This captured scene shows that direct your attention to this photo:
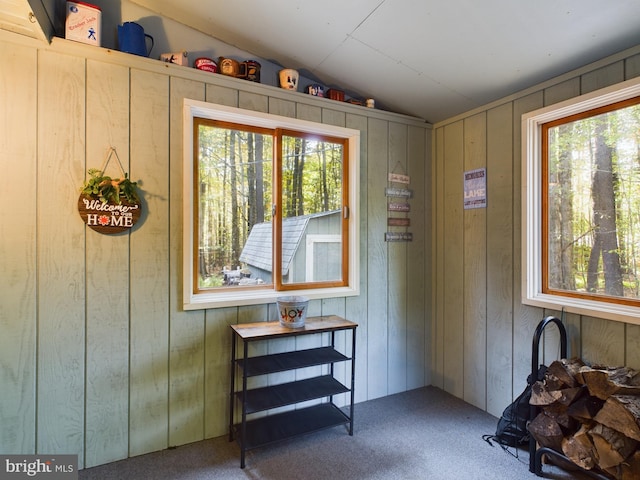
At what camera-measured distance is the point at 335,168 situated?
8.72ft

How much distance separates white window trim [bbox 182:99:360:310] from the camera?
2061mm

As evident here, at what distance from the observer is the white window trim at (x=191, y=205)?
2.06 m

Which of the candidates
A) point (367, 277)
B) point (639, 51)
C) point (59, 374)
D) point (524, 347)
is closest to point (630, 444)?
point (524, 347)

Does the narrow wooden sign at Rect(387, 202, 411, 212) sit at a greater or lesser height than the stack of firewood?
greater

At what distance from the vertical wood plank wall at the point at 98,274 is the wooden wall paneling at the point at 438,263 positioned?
1365 mm

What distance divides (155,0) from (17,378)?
7.38 feet

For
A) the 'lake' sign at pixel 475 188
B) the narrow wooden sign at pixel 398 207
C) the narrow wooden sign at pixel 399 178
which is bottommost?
the narrow wooden sign at pixel 398 207

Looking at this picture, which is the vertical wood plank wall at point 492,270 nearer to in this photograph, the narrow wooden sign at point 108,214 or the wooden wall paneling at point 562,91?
the wooden wall paneling at point 562,91

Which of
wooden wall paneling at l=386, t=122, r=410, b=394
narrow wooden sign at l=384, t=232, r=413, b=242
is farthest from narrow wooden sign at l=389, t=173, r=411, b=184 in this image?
narrow wooden sign at l=384, t=232, r=413, b=242

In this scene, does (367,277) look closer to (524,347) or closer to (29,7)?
(524,347)

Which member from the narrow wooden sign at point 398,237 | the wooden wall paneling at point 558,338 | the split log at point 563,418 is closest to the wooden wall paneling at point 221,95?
the narrow wooden sign at point 398,237

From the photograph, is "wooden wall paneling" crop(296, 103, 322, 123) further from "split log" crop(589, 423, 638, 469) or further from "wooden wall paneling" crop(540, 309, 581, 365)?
"split log" crop(589, 423, 638, 469)

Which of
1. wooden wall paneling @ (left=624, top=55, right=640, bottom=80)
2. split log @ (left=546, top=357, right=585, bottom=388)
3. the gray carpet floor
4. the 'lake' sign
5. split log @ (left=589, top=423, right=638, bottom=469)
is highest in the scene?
wooden wall paneling @ (left=624, top=55, right=640, bottom=80)

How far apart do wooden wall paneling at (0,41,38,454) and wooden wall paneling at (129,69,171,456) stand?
461mm
